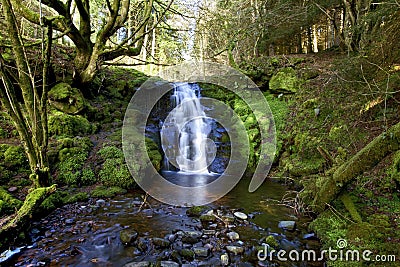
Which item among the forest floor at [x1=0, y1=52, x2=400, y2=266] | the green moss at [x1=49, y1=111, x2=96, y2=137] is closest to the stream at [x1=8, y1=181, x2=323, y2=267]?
the forest floor at [x1=0, y1=52, x2=400, y2=266]

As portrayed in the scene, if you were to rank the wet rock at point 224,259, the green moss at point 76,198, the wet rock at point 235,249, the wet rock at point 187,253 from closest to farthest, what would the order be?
the wet rock at point 224,259 → the wet rock at point 187,253 → the wet rock at point 235,249 → the green moss at point 76,198

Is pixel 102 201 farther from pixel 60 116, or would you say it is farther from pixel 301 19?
pixel 301 19

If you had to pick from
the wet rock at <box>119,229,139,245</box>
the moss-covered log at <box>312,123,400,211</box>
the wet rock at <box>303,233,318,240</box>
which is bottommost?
the wet rock at <box>303,233,318,240</box>

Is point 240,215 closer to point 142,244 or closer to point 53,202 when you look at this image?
point 142,244

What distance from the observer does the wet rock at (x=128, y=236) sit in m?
3.46

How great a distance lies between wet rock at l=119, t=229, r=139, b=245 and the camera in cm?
346

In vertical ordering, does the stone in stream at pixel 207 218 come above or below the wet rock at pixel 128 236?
below

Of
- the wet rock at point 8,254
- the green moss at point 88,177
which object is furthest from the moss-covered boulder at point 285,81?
the wet rock at point 8,254

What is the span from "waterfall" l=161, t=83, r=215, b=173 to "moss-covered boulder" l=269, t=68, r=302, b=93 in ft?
9.90

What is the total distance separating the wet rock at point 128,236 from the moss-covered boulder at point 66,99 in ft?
15.9

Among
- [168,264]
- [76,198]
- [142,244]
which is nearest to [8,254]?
[142,244]

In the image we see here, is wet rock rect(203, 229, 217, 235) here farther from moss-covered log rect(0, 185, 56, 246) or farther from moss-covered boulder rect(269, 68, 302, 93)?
moss-covered boulder rect(269, 68, 302, 93)

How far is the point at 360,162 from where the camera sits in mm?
3105

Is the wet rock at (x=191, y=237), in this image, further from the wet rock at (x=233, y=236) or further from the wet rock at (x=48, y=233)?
the wet rock at (x=48, y=233)
